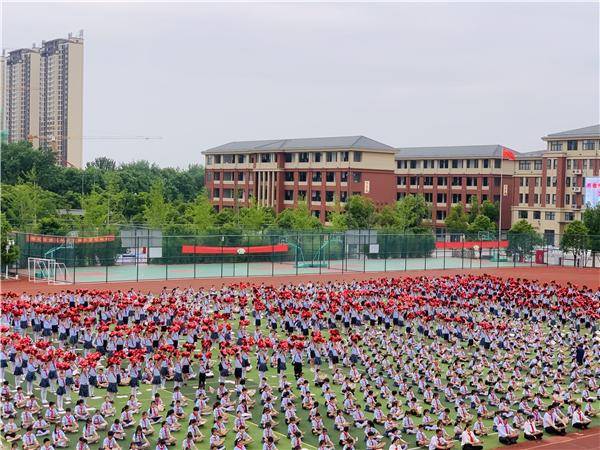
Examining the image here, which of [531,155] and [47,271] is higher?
[531,155]

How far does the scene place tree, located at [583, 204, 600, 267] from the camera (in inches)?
2349

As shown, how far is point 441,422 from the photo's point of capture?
18531mm

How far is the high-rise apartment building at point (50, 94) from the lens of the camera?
12862 centimetres

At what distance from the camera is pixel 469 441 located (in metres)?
17.1

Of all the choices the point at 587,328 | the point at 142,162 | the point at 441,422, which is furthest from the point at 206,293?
the point at 142,162

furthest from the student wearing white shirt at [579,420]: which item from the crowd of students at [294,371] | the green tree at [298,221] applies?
the green tree at [298,221]

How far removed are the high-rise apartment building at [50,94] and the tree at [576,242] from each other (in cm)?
8499

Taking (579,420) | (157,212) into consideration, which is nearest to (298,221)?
(157,212)

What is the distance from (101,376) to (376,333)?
→ 32.9 ft

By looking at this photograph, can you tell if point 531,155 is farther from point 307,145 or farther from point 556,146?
point 307,145

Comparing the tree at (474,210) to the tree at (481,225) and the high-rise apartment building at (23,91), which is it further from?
the high-rise apartment building at (23,91)

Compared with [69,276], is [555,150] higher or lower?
higher

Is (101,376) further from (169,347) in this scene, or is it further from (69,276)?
(69,276)

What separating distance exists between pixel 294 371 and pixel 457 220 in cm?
5963
